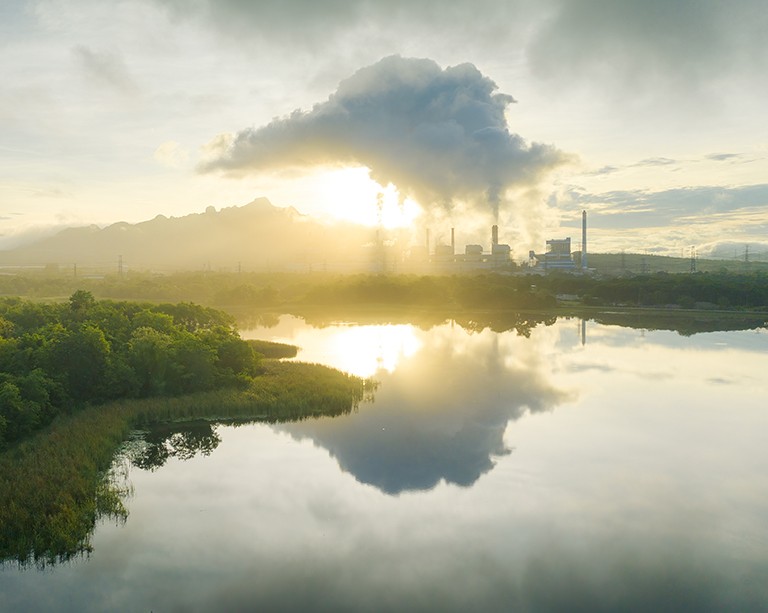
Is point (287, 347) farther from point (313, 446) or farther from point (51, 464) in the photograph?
point (51, 464)

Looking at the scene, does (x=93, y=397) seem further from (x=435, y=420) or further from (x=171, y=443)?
(x=435, y=420)

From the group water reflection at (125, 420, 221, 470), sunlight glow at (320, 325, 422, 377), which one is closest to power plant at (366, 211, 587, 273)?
sunlight glow at (320, 325, 422, 377)

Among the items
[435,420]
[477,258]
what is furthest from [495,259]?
[435,420]

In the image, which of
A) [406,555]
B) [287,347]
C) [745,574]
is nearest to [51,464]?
[406,555]

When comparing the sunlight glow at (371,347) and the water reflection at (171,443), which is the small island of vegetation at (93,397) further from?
the sunlight glow at (371,347)

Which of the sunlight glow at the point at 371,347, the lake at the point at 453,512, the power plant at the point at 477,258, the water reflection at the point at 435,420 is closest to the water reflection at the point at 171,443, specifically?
the lake at the point at 453,512

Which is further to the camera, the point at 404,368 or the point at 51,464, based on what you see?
the point at 404,368
